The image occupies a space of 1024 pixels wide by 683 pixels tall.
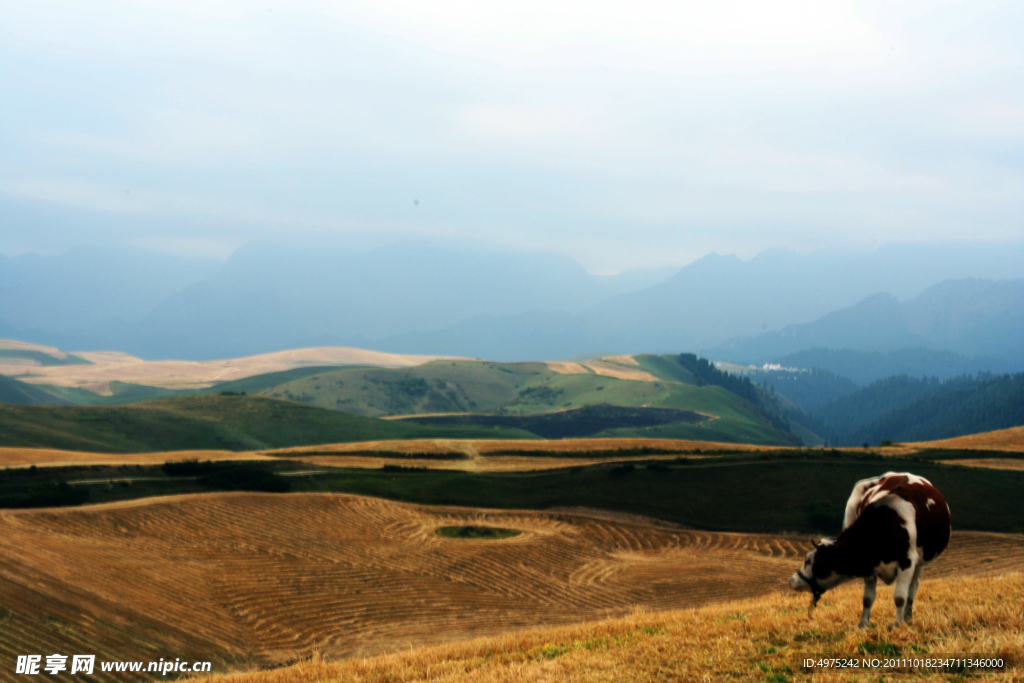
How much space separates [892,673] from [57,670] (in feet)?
84.8

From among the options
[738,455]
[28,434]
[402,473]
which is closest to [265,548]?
[402,473]

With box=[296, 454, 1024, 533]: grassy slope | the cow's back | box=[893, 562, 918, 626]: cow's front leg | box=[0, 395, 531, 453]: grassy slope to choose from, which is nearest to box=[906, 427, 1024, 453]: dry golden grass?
box=[296, 454, 1024, 533]: grassy slope

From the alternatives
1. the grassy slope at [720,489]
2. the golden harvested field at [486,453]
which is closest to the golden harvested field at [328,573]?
the grassy slope at [720,489]

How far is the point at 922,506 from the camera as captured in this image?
12055mm

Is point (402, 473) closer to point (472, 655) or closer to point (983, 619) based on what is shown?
point (472, 655)

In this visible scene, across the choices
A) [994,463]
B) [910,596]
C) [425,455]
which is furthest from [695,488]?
[910,596]

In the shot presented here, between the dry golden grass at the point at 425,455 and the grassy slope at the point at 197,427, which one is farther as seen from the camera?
the grassy slope at the point at 197,427

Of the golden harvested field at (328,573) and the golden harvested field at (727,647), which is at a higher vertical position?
the golden harvested field at (727,647)

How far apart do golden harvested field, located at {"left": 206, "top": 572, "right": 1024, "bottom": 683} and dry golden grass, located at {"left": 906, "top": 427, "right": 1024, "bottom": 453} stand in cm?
9112

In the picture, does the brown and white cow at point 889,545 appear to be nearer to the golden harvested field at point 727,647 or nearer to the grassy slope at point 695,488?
the golden harvested field at point 727,647

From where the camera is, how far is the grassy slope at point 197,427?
100438mm

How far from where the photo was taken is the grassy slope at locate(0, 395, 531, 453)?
100 m

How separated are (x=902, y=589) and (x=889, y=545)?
2.55 ft

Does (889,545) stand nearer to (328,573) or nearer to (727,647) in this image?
(727,647)
